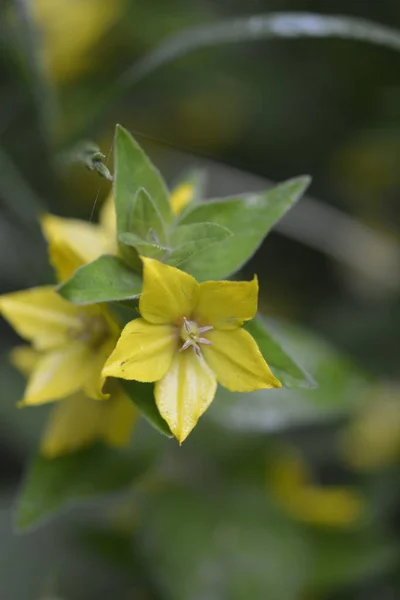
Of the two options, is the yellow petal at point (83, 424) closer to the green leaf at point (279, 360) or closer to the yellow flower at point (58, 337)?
the yellow flower at point (58, 337)

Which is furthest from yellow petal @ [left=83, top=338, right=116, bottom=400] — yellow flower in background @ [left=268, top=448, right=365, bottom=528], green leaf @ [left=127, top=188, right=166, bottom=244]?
yellow flower in background @ [left=268, top=448, right=365, bottom=528]

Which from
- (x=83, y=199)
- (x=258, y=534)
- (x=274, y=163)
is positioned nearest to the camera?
Result: (x=258, y=534)

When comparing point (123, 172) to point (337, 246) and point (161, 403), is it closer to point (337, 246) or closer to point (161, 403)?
point (161, 403)

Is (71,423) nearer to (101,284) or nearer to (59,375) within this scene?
(59,375)

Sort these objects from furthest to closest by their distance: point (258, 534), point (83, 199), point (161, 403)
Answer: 1. point (83, 199)
2. point (258, 534)
3. point (161, 403)

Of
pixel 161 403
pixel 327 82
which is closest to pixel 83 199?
pixel 327 82

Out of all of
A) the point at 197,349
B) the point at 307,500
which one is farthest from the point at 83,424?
the point at 307,500

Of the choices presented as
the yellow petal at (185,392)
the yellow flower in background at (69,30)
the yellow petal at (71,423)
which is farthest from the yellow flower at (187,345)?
the yellow flower in background at (69,30)
